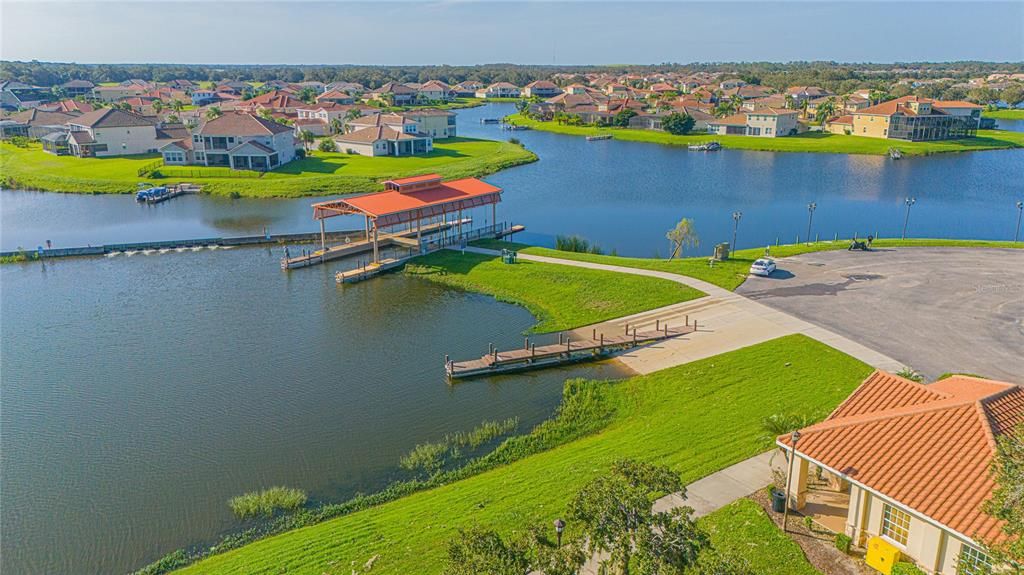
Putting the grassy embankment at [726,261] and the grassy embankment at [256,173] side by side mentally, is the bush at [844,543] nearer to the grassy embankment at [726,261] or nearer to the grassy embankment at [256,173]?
the grassy embankment at [726,261]

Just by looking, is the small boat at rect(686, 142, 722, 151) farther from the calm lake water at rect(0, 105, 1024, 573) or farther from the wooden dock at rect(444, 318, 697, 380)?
the wooden dock at rect(444, 318, 697, 380)

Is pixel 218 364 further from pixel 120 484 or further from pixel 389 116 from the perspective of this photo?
pixel 389 116

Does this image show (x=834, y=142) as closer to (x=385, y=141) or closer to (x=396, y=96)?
(x=385, y=141)

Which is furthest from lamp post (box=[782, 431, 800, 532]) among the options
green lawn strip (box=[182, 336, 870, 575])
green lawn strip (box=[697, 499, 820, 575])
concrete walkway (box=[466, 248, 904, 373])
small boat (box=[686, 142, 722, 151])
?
small boat (box=[686, 142, 722, 151])

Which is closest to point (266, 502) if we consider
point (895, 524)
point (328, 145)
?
point (895, 524)

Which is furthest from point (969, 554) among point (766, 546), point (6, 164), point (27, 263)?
point (6, 164)
